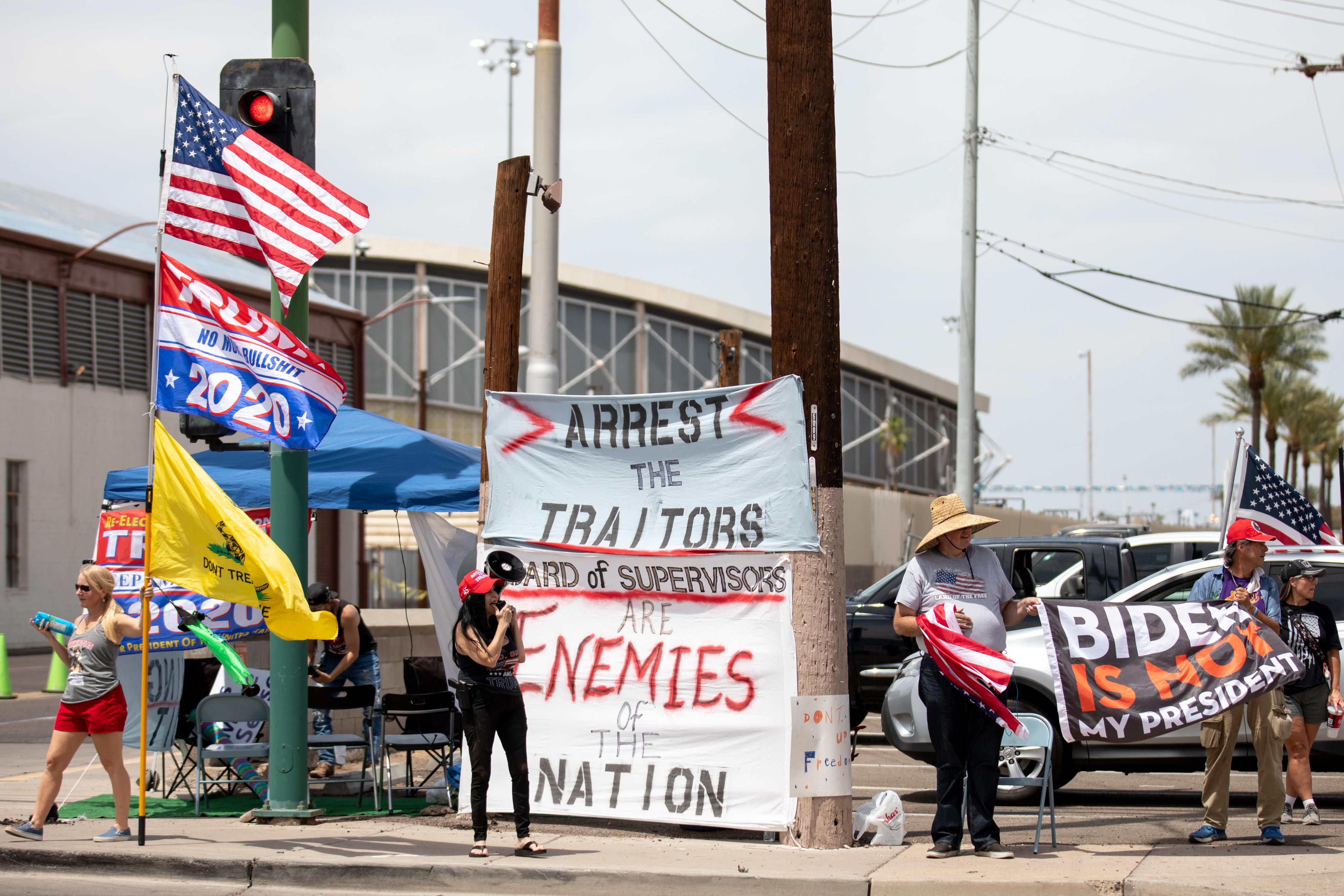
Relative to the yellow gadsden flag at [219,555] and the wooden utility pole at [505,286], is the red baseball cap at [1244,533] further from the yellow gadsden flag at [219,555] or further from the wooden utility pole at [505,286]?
the yellow gadsden flag at [219,555]

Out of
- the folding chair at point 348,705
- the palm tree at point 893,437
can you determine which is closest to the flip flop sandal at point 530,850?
the folding chair at point 348,705

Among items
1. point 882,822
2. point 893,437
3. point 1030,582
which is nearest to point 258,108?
point 882,822

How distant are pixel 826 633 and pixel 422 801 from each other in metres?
3.67

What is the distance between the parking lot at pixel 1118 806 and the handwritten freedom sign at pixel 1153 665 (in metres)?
0.89

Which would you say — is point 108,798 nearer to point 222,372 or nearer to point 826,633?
point 222,372

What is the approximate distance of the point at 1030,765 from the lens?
9984 millimetres

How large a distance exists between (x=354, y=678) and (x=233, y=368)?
10.0 ft

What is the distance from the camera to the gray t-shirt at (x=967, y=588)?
7473 millimetres

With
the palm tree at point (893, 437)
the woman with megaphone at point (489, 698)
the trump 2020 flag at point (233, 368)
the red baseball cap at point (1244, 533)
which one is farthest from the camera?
the palm tree at point (893, 437)

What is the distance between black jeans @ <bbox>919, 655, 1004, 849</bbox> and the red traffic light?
5.62m

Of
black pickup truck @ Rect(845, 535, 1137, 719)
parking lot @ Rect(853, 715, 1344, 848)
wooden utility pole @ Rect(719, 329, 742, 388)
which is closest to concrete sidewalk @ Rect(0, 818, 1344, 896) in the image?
parking lot @ Rect(853, 715, 1344, 848)

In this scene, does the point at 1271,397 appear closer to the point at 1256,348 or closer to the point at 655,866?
the point at 1256,348

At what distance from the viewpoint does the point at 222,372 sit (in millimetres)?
8484

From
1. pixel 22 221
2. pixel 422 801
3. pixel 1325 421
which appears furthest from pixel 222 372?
pixel 1325 421
